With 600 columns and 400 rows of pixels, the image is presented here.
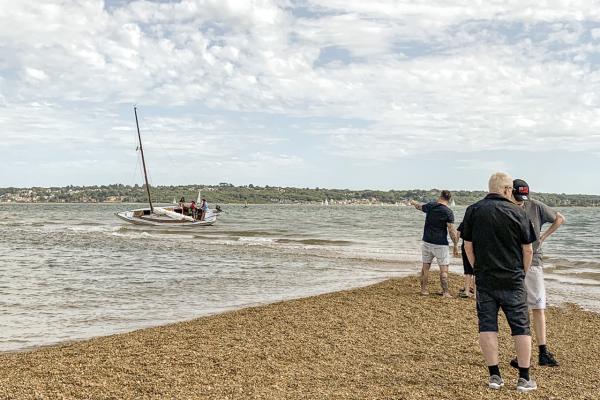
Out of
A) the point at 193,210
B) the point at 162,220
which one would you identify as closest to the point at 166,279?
the point at 162,220

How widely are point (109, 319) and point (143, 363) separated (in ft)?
12.9

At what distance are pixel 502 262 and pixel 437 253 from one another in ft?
19.4

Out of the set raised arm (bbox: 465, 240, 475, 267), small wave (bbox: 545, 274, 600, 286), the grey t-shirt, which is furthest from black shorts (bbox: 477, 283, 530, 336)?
small wave (bbox: 545, 274, 600, 286)

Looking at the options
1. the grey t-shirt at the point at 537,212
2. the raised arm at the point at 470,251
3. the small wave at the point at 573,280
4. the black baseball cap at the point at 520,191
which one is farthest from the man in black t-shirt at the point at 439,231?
the small wave at the point at 573,280

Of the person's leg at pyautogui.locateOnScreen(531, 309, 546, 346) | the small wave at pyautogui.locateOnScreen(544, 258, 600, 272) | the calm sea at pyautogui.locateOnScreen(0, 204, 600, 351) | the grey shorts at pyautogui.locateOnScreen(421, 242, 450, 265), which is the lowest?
the small wave at pyautogui.locateOnScreen(544, 258, 600, 272)

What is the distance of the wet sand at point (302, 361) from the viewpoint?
5.61m

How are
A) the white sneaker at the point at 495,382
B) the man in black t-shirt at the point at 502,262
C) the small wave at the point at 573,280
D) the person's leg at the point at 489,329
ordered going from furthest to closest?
the small wave at the point at 573,280, the white sneaker at the point at 495,382, the person's leg at the point at 489,329, the man in black t-shirt at the point at 502,262

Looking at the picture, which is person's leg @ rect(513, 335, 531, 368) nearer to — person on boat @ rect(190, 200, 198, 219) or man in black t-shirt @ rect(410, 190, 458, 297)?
man in black t-shirt @ rect(410, 190, 458, 297)

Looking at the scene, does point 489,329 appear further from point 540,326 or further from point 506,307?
point 540,326

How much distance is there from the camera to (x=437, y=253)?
11250mm

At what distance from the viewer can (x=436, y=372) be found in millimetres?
6324

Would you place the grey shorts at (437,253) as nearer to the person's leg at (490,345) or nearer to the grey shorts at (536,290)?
the grey shorts at (536,290)

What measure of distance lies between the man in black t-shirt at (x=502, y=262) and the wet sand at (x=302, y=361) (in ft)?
1.83

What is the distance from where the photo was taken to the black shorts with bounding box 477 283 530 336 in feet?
17.8
